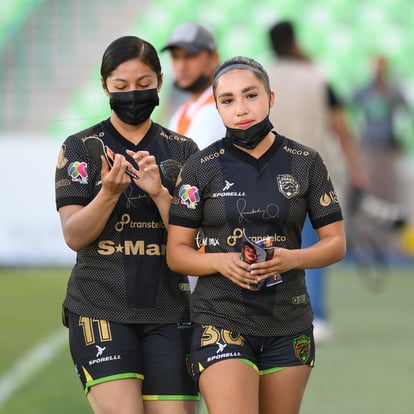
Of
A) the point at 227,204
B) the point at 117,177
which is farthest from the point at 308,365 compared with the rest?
the point at 117,177

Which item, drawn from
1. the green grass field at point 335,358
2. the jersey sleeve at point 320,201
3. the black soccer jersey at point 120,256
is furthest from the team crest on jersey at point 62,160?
the green grass field at point 335,358

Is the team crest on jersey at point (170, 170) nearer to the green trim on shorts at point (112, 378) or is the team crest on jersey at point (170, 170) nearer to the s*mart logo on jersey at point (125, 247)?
the s*mart logo on jersey at point (125, 247)

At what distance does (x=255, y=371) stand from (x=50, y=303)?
9835mm

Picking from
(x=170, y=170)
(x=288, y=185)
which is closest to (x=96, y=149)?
(x=170, y=170)

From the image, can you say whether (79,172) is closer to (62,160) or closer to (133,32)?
(62,160)

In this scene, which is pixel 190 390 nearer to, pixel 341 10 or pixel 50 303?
pixel 50 303

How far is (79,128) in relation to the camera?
14.2 metres

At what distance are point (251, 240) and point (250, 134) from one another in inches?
16.5

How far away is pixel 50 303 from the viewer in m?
14.6

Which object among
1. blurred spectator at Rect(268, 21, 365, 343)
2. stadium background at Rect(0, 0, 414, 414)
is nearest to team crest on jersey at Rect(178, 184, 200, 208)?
stadium background at Rect(0, 0, 414, 414)

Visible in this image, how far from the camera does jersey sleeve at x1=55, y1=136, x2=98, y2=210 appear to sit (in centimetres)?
515

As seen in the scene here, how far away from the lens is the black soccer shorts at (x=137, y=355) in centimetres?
512

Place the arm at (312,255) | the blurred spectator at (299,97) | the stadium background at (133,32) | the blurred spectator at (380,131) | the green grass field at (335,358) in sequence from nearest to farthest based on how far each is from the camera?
1. the arm at (312,255)
2. the green grass field at (335,358)
3. the blurred spectator at (299,97)
4. the blurred spectator at (380,131)
5. the stadium background at (133,32)

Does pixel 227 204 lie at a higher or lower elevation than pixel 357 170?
higher
